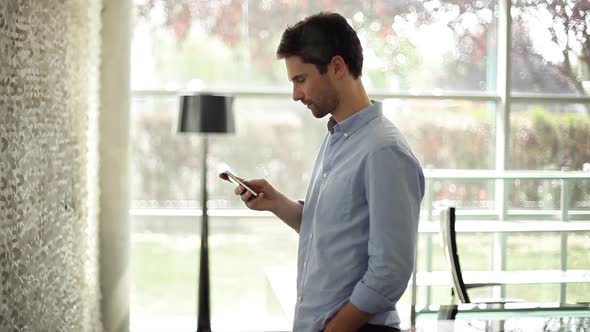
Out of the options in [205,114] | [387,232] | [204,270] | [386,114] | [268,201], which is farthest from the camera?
[386,114]

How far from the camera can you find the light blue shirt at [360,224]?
172 cm

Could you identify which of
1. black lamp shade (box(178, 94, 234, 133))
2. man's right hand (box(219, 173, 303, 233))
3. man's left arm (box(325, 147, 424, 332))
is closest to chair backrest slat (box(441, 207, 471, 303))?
man's right hand (box(219, 173, 303, 233))

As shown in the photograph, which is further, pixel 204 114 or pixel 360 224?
pixel 204 114

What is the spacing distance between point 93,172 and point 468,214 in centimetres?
243

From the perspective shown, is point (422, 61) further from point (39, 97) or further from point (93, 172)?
point (39, 97)

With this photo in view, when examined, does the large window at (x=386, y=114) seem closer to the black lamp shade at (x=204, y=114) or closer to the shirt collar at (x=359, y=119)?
the black lamp shade at (x=204, y=114)

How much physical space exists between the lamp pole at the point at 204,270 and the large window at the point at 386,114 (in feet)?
1.26

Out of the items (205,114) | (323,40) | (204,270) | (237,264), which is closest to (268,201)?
(323,40)

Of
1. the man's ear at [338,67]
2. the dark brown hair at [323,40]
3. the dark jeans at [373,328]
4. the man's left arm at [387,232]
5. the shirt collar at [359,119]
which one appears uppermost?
the dark brown hair at [323,40]

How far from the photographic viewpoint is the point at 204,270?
5.12 metres

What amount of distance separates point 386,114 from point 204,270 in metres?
1.57

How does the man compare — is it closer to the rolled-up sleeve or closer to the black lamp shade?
the rolled-up sleeve

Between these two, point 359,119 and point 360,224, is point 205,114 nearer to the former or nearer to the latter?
point 359,119

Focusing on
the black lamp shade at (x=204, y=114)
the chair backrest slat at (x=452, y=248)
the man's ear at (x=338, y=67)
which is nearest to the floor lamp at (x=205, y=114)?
the black lamp shade at (x=204, y=114)
